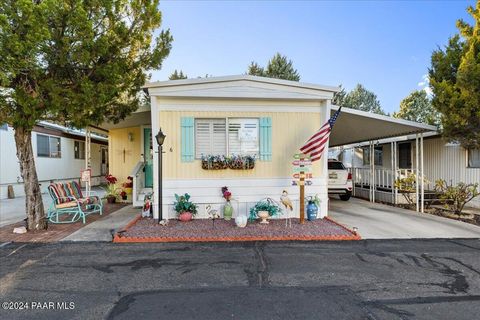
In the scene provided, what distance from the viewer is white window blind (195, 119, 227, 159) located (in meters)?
7.00

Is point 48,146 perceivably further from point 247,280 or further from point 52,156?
point 247,280

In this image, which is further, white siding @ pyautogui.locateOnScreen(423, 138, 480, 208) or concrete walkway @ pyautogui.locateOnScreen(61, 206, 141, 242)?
white siding @ pyautogui.locateOnScreen(423, 138, 480, 208)

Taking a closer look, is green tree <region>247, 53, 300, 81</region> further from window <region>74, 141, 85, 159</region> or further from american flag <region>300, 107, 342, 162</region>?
american flag <region>300, 107, 342, 162</region>

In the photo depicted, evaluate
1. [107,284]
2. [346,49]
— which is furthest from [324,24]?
Result: [107,284]

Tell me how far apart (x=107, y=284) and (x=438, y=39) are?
1007 cm

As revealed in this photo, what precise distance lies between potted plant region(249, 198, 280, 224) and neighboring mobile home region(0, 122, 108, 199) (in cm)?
834

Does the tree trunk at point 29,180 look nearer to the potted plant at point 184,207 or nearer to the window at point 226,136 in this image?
the potted plant at point 184,207

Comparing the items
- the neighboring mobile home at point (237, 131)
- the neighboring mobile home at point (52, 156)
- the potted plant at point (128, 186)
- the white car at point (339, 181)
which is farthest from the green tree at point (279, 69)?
the neighboring mobile home at point (237, 131)

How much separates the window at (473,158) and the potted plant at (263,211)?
6769 millimetres

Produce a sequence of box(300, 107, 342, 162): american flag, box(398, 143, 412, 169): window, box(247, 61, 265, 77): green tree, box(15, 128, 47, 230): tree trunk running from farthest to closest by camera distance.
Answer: box(247, 61, 265, 77): green tree, box(398, 143, 412, 169): window, box(300, 107, 342, 162): american flag, box(15, 128, 47, 230): tree trunk

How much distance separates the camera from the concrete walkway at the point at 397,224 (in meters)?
5.91

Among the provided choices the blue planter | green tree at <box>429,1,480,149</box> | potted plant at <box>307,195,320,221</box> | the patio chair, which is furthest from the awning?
the patio chair

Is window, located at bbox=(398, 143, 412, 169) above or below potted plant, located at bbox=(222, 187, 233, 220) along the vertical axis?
above

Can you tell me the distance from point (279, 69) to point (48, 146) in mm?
15468
